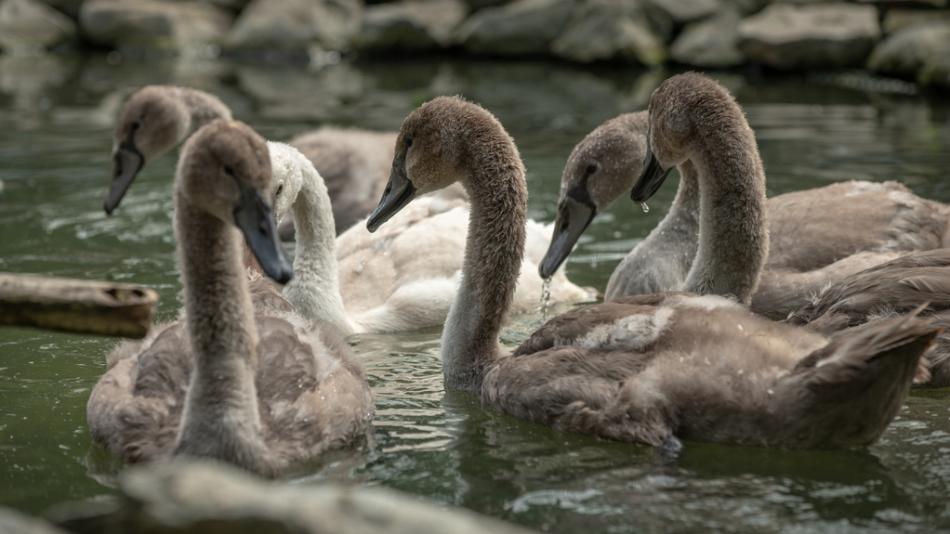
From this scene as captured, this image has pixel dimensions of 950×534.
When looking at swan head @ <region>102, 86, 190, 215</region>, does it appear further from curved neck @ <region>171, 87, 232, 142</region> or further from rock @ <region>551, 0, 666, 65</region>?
rock @ <region>551, 0, 666, 65</region>

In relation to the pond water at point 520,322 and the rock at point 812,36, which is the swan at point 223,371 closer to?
the pond water at point 520,322

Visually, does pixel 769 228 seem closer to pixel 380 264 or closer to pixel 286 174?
pixel 380 264

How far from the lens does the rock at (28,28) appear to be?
23.9m

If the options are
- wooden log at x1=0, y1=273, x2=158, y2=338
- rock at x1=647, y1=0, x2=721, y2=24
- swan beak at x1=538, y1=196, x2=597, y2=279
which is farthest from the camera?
rock at x1=647, y1=0, x2=721, y2=24

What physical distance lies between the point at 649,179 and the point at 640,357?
2.10 meters

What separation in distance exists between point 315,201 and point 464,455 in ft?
8.76

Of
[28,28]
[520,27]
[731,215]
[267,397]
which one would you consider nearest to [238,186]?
[267,397]

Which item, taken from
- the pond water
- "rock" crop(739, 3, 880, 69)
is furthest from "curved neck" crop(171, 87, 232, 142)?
"rock" crop(739, 3, 880, 69)

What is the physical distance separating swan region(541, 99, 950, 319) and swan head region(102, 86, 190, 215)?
9.01ft

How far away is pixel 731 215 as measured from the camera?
7484 mm

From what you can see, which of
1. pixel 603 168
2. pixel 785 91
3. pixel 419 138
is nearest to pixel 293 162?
pixel 419 138

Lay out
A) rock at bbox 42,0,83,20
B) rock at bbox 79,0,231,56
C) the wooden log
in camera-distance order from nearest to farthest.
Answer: the wooden log
rock at bbox 79,0,231,56
rock at bbox 42,0,83,20

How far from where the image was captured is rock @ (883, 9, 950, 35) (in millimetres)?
19203

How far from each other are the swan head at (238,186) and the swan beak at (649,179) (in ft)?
9.60
